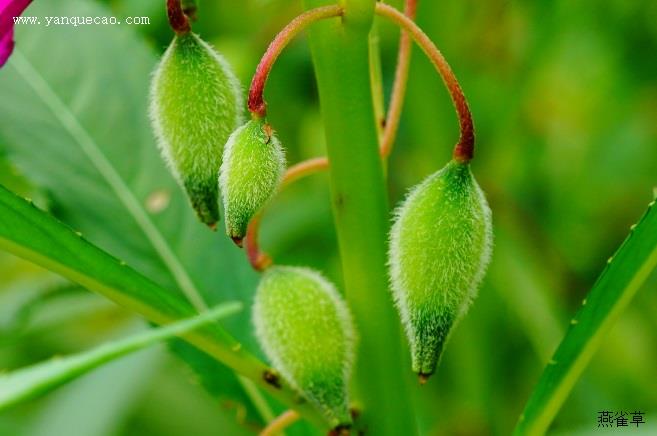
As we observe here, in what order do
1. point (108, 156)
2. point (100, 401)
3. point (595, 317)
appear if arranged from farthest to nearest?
point (100, 401)
point (108, 156)
point (595, 317)

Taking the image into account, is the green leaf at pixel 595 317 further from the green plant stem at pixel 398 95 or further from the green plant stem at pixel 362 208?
the green plant stem at pixel 398 95

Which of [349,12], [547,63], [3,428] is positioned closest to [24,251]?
[349,12]

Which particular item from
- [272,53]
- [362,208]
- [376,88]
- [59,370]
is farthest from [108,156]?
[59,370]

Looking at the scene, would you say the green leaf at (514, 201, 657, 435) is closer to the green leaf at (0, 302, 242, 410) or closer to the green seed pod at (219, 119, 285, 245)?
the green seed pod at (219, 119, 285, 245)

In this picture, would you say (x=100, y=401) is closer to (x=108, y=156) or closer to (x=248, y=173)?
(x=108, y=156)

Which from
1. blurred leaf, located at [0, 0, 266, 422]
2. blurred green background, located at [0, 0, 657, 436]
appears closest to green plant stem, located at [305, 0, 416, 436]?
blurred leaf, located at [0, 0, 266, 422]

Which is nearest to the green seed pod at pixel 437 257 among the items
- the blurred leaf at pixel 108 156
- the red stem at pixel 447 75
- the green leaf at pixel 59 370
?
the red stem at pixel 447 75
